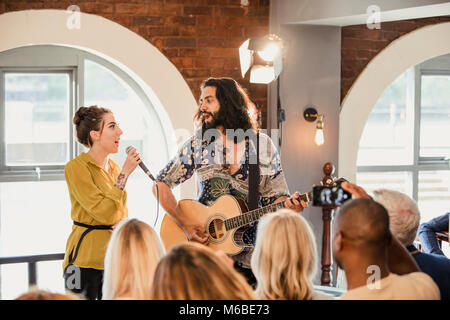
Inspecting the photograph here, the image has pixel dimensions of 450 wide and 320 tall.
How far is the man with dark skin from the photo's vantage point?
161 centimetres

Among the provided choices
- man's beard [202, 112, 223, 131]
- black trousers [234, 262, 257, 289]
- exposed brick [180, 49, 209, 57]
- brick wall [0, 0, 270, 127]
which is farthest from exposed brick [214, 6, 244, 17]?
black trousers [234, 262, 257, 289]

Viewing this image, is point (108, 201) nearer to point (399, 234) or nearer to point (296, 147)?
point (399, 234)

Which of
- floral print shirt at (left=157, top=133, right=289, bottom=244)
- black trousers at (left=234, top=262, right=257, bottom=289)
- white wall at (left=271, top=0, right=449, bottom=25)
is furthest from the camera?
white wall at (left=271, top=0, right=449, bottom=25)

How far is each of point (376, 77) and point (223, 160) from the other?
87.2 inches

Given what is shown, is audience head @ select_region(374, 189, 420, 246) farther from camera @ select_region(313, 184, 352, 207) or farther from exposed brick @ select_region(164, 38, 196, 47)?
exposed brick @ select_region(164, 38, 196, 47)

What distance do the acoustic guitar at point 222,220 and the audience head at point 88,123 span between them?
0.56 meters

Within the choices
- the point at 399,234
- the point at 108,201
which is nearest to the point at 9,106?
the point at 108,201

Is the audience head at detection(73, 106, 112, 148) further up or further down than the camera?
further up

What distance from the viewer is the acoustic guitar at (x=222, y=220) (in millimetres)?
2613

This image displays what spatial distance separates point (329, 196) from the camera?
1.87 meters

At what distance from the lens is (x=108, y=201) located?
2.61 meters

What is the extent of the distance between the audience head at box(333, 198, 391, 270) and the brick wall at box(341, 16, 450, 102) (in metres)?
2.85

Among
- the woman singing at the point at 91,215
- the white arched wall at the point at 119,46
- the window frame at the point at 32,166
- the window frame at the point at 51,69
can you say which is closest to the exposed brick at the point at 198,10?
the white arched wall at the point at 119,46

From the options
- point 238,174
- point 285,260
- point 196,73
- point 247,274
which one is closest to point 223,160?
point 238,174
